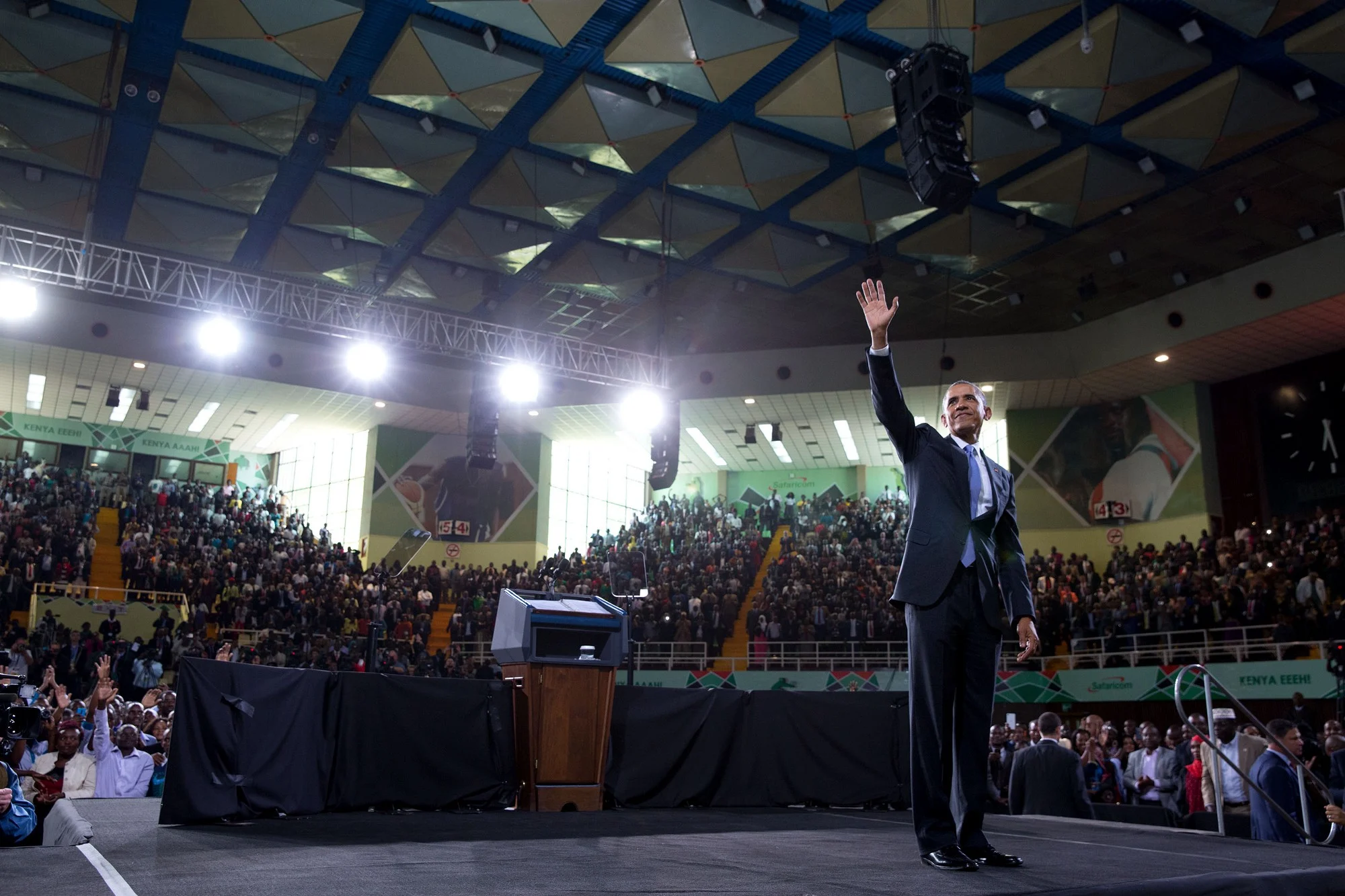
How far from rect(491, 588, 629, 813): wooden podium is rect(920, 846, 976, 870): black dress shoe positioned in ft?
10.6

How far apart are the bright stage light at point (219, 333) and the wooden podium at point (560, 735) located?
34.0ft

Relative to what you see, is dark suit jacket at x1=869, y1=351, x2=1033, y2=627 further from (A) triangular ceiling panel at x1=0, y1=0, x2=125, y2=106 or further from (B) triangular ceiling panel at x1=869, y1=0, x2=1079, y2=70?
(A) triangular ceiling panel at x1=0, y1=0, x2=125, y2=106

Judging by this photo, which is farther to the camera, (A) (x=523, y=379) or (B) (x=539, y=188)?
(A) (x=523, y=379)

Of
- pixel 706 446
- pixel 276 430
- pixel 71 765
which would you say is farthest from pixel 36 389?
pixel 71 765

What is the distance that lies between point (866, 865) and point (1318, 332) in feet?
64.7

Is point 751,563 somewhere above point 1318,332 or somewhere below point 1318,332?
below

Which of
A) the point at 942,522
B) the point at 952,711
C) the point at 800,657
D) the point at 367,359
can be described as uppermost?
the point at 367,359

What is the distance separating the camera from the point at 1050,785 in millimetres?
6383

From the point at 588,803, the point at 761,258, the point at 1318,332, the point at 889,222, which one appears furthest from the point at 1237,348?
the point at 588,803

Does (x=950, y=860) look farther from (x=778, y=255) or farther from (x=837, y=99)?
(x=778, y=255)

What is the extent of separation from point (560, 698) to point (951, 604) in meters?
3.34

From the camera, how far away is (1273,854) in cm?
332

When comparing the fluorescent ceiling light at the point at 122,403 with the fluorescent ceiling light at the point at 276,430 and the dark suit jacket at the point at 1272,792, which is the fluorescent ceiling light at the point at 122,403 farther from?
the dark suit jacket at the point at 1272,792

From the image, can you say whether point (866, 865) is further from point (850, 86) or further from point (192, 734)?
point (850, 86)
